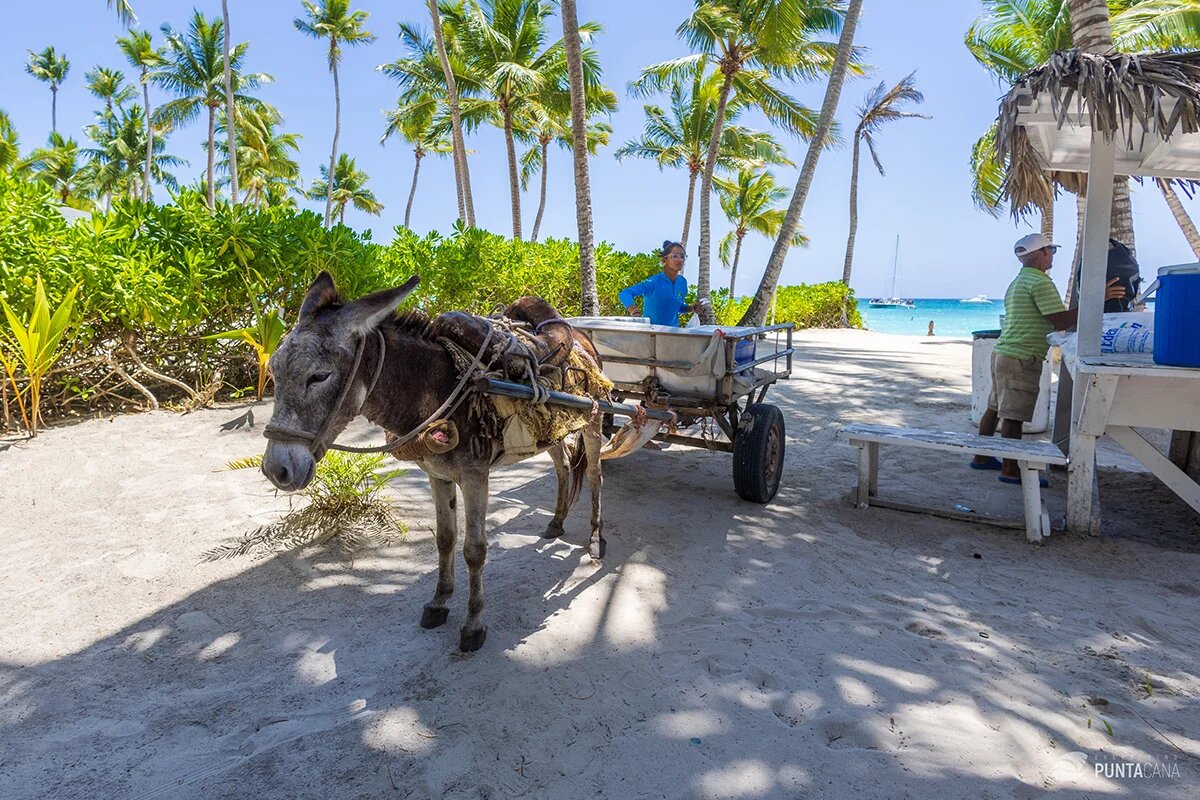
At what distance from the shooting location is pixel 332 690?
2.70 metres

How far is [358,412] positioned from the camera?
8.30 ft

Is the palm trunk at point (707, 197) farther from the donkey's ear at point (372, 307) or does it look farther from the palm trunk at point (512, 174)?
the donkey's ear at point (372, 307)

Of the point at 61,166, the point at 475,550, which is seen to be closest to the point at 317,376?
the point at 475,550

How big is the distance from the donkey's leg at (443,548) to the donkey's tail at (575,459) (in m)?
1.12

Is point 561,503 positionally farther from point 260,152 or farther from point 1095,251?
point 260,152

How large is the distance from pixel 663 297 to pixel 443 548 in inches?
140

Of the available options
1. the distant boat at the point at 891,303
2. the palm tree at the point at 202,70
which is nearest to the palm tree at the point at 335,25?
the palm tree at the point at 202,70

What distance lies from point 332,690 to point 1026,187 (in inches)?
256

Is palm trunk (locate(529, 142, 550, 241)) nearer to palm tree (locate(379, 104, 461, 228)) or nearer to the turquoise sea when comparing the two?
palm tree (locate(379, 104, 461, 228))

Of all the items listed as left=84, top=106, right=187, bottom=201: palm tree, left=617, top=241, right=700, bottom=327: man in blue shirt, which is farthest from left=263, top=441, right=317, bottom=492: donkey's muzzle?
left=84, top=106, right=187, bottom=201: palm tree

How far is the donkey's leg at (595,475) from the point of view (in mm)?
4098

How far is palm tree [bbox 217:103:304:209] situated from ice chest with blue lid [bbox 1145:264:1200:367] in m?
37.3

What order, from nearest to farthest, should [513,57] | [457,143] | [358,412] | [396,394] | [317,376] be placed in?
[317,376], [358,412], [396,394], [457,143], [513,57]

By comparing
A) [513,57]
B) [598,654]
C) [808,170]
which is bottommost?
[598,654]
